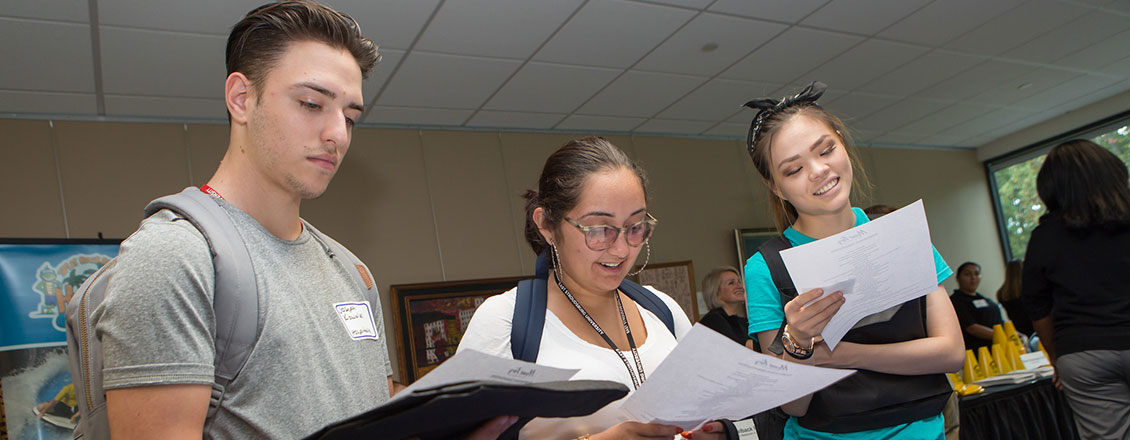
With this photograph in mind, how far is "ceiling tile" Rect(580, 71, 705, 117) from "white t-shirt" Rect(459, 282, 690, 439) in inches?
135

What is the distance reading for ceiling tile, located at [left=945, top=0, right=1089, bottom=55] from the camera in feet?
14.8

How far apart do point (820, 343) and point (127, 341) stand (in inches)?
46.9

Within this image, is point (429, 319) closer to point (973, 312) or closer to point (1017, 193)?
point (973, 312)

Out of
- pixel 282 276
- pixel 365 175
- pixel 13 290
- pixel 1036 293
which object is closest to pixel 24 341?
pixel 13 290

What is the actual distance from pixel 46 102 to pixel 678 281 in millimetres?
4565

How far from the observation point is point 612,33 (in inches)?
157

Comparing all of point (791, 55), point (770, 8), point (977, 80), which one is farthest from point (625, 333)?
A: point (977, 80)

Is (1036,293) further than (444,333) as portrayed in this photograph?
No

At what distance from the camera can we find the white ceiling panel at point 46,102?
12.5ft

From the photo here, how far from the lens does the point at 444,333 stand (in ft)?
16.1

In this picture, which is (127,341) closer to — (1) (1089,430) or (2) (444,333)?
(1) (1089,430)

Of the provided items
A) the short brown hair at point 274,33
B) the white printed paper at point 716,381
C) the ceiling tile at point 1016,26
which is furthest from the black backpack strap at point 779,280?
the ceiling tile at point 1016,26

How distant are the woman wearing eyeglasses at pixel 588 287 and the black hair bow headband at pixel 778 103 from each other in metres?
0.32

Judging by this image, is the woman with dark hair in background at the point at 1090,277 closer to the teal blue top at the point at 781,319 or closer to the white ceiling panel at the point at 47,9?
the teal blue top at the point at 781,319
